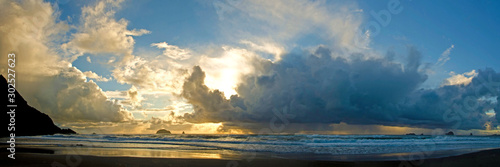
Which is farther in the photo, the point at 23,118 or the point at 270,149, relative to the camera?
the point at 23,118

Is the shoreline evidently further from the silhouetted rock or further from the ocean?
the silhouetted rock

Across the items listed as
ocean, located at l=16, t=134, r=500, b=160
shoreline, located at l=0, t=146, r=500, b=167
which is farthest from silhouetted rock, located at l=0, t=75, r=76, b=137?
shoreline, located at l=0, t=146, r=500, b=167

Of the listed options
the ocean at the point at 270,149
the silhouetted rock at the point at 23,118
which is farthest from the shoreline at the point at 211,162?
the silhouetted rock at the point at 23,118

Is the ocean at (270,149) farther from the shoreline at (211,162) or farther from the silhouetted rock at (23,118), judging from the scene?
the silhouetted rock at (23,118)

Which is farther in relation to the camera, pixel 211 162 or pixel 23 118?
pixel 23 118

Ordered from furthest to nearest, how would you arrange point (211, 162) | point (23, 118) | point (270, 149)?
1. point (23, 118)
2. point (270, 149)
3. point (211, 162)

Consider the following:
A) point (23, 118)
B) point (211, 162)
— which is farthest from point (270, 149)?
point (23, 118)

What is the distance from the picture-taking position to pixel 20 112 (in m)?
82.6

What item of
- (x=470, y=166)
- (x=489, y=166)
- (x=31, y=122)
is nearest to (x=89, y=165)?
(x=470, y=166)

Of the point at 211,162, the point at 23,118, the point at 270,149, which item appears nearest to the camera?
the point at 211,162

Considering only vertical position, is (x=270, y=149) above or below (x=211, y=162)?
below

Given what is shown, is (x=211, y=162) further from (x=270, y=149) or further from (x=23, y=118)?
(x=23, y=118)

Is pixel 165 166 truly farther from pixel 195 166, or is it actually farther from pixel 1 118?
pixel 1 118

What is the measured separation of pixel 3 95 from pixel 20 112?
20.4 m
